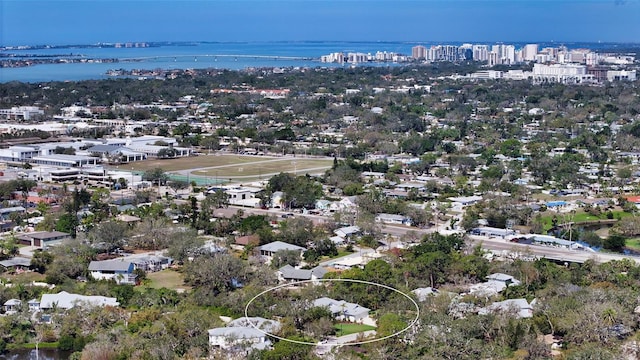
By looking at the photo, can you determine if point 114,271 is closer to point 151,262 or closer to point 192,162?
point 151,262

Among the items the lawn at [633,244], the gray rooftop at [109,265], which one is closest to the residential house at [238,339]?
the gray rooftop at [109,265]

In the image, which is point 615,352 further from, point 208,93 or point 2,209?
point 208,93

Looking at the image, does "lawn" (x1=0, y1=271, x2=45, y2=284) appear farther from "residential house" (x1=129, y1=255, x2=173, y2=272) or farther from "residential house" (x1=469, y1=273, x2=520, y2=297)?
"residential house" (x1=469, y1=273, x2=520, y2=297)

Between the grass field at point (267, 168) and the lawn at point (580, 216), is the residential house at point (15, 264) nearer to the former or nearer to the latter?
the grass field at point (267, 168)

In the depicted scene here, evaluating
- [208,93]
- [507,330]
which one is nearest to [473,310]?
[507,330]

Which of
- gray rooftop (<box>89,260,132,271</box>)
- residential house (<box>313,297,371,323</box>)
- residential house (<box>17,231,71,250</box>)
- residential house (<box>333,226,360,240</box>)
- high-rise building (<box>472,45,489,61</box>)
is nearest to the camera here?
residential house (<box>313,297,371,323</box>)

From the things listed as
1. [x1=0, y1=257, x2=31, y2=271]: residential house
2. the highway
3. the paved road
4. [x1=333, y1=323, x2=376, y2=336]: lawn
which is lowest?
the highway

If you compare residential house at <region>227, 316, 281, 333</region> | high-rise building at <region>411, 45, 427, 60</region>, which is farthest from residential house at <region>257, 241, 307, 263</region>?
high-rise building at <region>411, 45, 427, 60</region>
